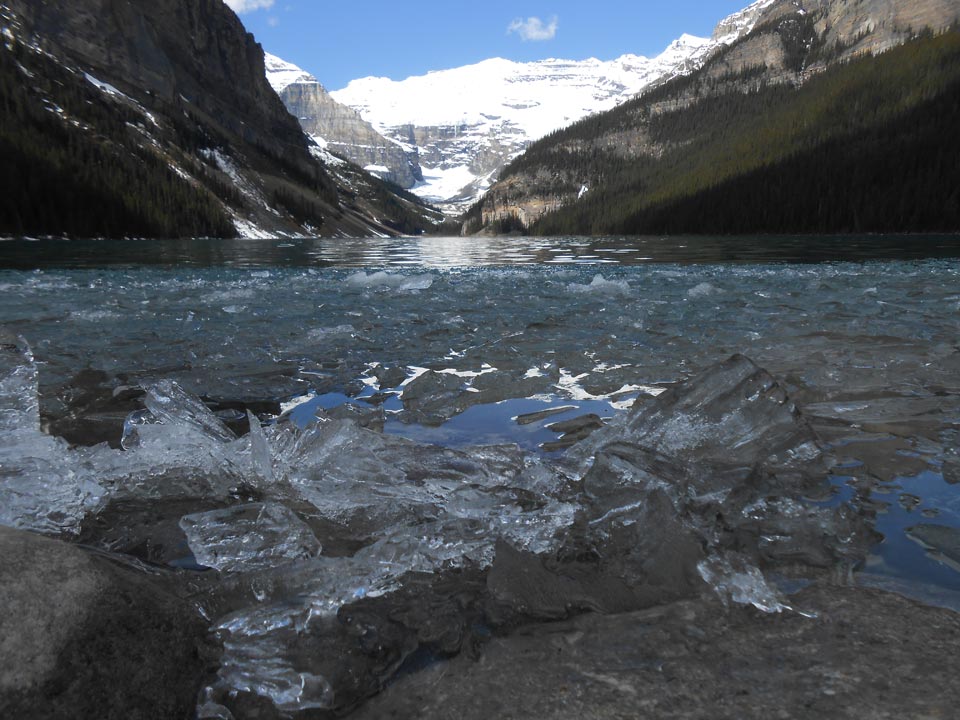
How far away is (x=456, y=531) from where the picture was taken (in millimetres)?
2896

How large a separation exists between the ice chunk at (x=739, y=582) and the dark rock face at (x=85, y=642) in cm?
190

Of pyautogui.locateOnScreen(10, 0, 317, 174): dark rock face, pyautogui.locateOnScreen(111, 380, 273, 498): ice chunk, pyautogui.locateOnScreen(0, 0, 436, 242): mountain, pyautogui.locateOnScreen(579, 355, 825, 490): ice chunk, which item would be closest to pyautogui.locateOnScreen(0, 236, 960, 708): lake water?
pyautogui.locateOnScreen(111, 380, 273, 498): ice chunk

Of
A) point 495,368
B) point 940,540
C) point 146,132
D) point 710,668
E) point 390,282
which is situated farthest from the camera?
point 146,132

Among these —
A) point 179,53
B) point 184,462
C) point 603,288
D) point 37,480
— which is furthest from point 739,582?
point 179,53

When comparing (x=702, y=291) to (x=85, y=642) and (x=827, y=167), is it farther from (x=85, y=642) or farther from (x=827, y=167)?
(x=827, y=167)

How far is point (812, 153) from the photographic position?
349 feet

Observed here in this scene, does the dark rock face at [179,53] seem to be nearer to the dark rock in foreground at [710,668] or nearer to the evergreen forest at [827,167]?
the evergreen forest at [827,167]

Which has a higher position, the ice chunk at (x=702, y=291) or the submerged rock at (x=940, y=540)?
the ice chunk at (x=702, y=291)

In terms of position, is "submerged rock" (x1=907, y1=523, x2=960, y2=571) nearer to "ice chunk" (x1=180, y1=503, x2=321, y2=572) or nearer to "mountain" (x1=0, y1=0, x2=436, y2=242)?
"ice chunk" (x1=180, y1=503, x2=321, y2=572)

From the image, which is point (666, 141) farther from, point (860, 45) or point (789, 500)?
point (789, 500)

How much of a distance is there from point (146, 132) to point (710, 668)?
454 feet

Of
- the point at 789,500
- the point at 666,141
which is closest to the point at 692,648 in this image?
the point at 789,500

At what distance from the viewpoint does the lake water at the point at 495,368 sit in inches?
127

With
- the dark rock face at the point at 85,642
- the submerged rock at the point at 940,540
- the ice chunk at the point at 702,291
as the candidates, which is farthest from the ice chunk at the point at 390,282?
the dark rock face at the point at 85,642
